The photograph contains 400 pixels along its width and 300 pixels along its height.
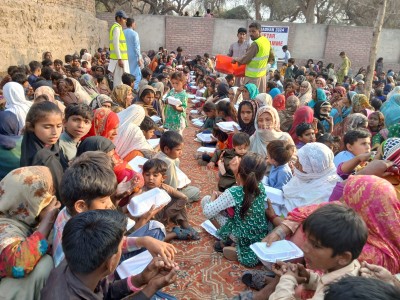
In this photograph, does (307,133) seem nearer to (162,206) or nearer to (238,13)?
(162,206)

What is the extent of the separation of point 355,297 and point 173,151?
8.79ft

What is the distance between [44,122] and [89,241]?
1551 mm

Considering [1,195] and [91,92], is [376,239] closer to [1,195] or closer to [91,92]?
[1,195]

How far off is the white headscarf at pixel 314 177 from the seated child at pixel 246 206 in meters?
0.39

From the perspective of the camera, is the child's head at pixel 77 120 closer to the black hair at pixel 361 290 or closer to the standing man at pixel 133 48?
the black hair at pixel 361 290

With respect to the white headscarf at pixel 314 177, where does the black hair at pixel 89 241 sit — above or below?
above

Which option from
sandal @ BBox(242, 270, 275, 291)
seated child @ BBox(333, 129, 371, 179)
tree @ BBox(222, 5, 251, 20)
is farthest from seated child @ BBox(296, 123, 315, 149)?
tree @ BBox(222, 5, 251, 20)

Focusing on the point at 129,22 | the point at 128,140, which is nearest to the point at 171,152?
the point at 128,140

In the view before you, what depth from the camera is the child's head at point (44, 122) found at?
268 cm

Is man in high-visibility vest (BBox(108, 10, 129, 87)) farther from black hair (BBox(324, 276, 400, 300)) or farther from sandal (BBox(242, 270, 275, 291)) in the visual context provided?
black hair (BBox(324, 276, 400, 300))

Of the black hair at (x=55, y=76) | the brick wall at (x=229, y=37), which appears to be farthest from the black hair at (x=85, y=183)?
the brick wall at (x=229, y=37)

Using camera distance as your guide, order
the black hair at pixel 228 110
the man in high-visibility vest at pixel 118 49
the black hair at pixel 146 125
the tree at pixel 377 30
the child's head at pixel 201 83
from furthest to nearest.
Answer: the child's head at pixel 201 83 → the tree at pixel 377 30 → the man in high-visibility vest at pixel 118 49 → the black hair at pixel 228 110 → the black hair at pixel 146 125

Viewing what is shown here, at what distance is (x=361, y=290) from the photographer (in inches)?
42.2

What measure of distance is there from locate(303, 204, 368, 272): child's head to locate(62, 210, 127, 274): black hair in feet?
3.15
